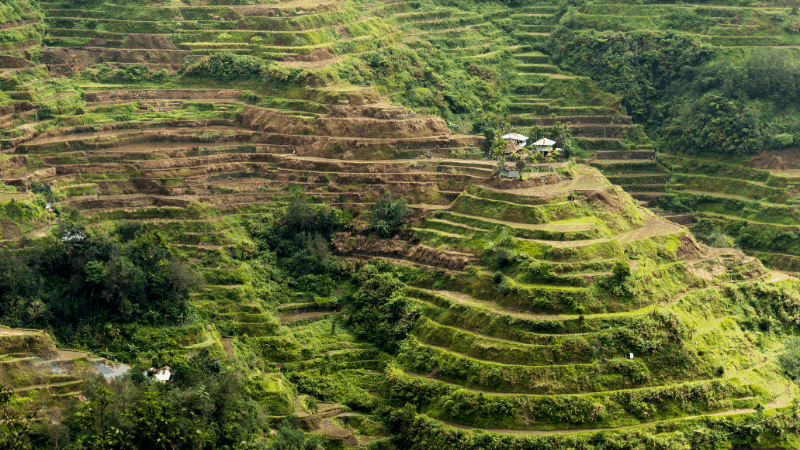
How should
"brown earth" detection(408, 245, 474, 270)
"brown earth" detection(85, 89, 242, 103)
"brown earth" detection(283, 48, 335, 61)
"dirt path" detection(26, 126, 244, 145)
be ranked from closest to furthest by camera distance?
"brown earth" detection(408, 245, 474, 270), "dirt path" detection(26, 126, 244, 145), "brown earth" detection(85, 89, 242, 103), "brown earth" detection(283, 48, 335, 61)

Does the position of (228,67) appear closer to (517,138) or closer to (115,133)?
(115,133)

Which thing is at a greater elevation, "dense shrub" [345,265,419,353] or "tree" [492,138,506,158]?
"tree" [492,138,506,158]

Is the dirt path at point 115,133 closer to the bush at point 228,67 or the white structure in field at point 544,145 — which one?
the bush at point 228,67

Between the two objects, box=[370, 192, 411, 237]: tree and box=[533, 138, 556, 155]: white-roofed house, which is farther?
box=[533, 138, 556, 155]: white-roofed house

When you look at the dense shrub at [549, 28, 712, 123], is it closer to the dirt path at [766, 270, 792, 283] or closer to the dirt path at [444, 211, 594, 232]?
the dirt path at [766, 270, 792, 283]

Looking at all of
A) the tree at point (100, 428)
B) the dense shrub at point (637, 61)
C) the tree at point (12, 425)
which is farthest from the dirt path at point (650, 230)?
the tree at point (12, 425)

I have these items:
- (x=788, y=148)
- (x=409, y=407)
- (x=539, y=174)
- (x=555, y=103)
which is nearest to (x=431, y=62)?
(x=555, y=103)

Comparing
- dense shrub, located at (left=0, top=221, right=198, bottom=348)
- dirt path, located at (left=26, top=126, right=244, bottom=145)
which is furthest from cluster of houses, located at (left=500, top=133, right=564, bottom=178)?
dense shrub, located at (left=0, top=221, right=198, bottom=348)

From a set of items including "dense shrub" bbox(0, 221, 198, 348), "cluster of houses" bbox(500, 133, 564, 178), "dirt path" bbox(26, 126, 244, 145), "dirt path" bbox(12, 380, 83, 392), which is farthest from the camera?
"cluster of houses" bbox(500, 133, 564, 178)

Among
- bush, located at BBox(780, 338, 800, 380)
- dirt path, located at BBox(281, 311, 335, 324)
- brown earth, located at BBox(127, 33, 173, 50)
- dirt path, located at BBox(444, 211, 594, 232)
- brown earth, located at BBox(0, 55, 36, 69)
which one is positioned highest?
brown earth, located at BBox(0, 55, 36, 69)
